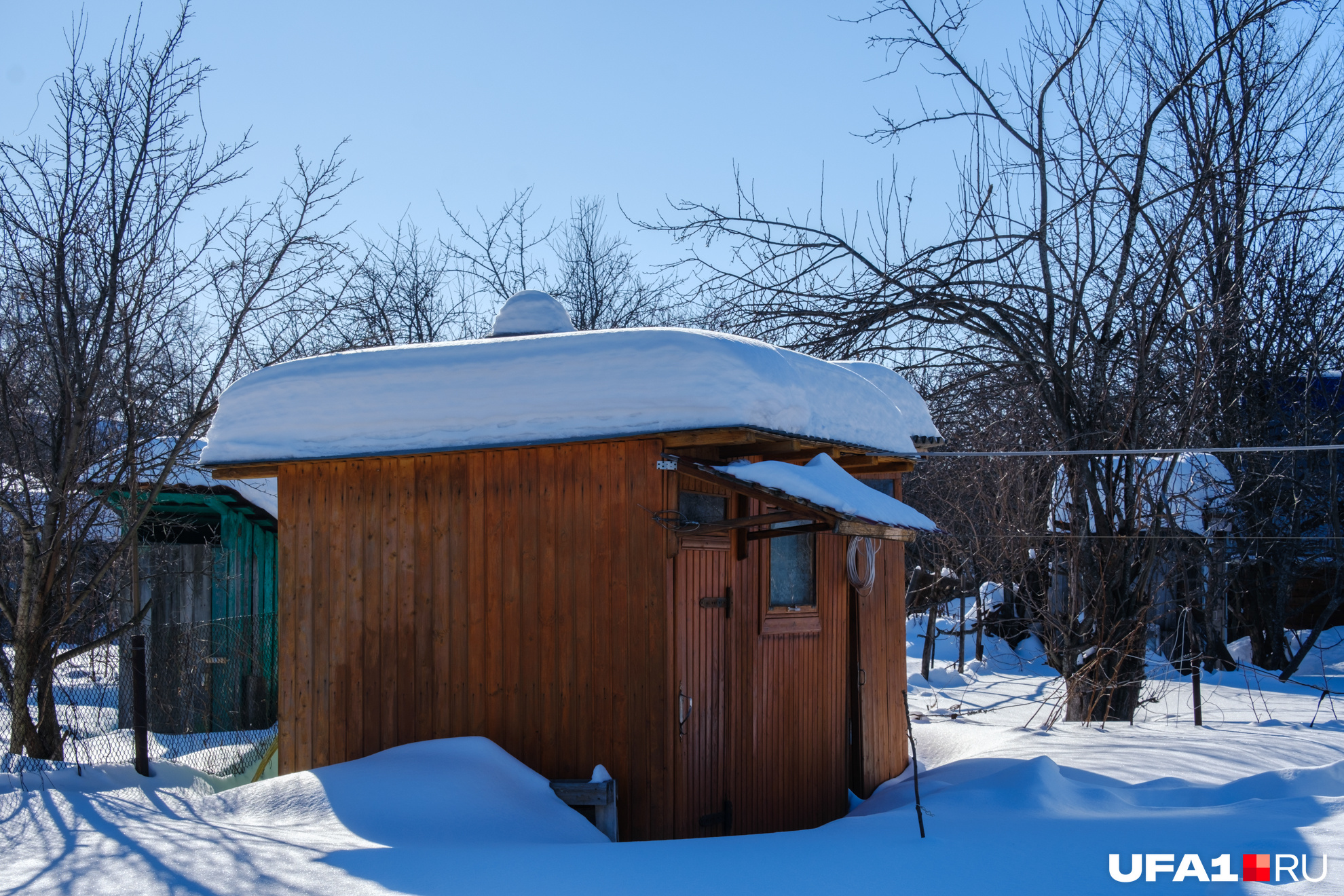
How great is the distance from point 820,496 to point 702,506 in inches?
47.5

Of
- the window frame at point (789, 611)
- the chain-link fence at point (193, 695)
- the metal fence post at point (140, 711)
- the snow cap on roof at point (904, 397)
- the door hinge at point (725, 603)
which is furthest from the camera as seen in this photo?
the chain-link fence at point (193, 695)

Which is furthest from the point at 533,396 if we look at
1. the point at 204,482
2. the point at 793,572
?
the point at 204,482

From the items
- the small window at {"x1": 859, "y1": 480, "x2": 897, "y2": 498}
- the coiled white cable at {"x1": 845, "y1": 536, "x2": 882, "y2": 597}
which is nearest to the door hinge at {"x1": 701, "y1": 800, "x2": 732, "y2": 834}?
the coiled white cable at {"x1": 845, "y1": 536, "x2": 882, "y2": 597}

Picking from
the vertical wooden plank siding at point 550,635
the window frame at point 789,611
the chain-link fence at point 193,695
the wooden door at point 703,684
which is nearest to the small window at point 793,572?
the window frame at point 789,611

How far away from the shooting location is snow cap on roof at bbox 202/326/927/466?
588 cm

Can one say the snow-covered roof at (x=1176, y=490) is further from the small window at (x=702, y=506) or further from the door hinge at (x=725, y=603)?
the door hinge at (x=725, y=603)

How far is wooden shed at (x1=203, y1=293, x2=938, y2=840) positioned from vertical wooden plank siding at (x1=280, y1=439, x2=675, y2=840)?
0.05 ft

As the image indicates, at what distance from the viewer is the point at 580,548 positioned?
20.5 feet

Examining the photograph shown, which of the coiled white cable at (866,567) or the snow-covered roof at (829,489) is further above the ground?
the snow-covered roof at (829,489)

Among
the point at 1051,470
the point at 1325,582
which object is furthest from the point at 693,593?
the point at 1325,582

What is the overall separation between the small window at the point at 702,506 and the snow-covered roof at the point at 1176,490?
5.05 meters

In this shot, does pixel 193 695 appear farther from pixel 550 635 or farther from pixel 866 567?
pixel 866 567

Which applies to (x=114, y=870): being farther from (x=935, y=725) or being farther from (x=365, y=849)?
(x=935, y=725)

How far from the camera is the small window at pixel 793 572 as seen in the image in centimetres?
724
